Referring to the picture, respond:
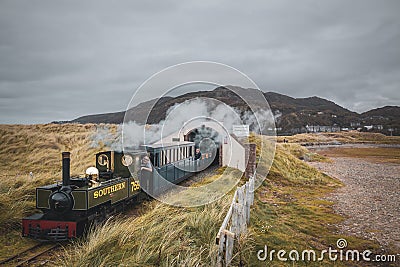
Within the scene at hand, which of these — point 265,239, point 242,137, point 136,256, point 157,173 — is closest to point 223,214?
point 265,239

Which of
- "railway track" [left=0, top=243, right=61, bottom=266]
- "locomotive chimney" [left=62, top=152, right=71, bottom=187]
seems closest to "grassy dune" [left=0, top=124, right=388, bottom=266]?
"railway track" [left=0, top=243, right=61, bottom=266]

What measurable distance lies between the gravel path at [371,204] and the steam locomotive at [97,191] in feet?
18.7

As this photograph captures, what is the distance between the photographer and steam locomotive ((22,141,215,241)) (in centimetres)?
722

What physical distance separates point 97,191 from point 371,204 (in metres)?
8.01

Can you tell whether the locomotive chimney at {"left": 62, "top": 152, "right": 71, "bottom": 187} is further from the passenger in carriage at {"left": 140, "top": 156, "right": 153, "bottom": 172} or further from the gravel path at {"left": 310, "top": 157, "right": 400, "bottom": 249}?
the gravel path at {"left": 310, "top": 157, "right": 400, "bottom": 249}

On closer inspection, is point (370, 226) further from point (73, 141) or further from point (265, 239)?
point (73, 141)

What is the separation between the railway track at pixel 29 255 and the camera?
6034 millimetres

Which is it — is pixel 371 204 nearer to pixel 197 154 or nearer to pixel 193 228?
pixel 193 228

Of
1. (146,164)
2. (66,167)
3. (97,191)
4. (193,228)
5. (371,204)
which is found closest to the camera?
(193,228)

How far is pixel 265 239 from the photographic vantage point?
6590 millimetres

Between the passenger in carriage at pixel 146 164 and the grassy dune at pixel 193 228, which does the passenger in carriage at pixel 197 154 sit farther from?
the passenger in carriage at pixel 146 164

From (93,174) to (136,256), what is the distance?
4.47 metres

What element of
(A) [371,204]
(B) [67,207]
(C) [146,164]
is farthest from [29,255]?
(A) [371,204]

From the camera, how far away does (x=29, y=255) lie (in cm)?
652
